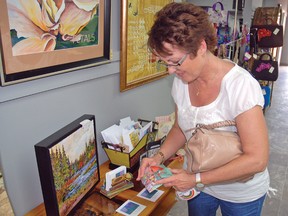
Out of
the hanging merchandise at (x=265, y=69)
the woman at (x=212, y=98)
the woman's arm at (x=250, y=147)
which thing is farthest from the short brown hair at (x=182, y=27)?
the hanging merchandise at (x=265, y=69)

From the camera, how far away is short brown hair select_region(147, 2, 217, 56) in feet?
3.01

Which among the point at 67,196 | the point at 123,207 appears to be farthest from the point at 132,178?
the point at 67,196

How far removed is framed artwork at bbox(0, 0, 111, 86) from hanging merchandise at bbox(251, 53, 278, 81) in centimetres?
326

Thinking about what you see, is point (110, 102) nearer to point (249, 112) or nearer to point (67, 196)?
point (67, 196)

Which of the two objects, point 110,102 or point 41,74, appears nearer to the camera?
point 41,74

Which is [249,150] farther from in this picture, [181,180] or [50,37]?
[50,37]

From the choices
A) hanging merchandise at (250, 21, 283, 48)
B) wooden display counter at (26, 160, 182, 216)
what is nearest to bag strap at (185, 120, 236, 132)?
wooden display counter at (26, 160, 182, 216)

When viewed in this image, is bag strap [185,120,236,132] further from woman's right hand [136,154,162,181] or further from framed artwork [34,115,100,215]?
framed artwork [34,115,100,215]

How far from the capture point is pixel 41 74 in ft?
3.70

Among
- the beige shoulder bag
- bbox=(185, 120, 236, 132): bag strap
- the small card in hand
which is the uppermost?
bbox=(185, 120, 236, 132): bag strap

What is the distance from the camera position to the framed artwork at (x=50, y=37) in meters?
0.98

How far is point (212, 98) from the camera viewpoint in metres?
1.06

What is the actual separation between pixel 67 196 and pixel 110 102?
2.09 feet

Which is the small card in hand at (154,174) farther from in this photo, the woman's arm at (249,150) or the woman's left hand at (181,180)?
the woman's arm at (249,150)
